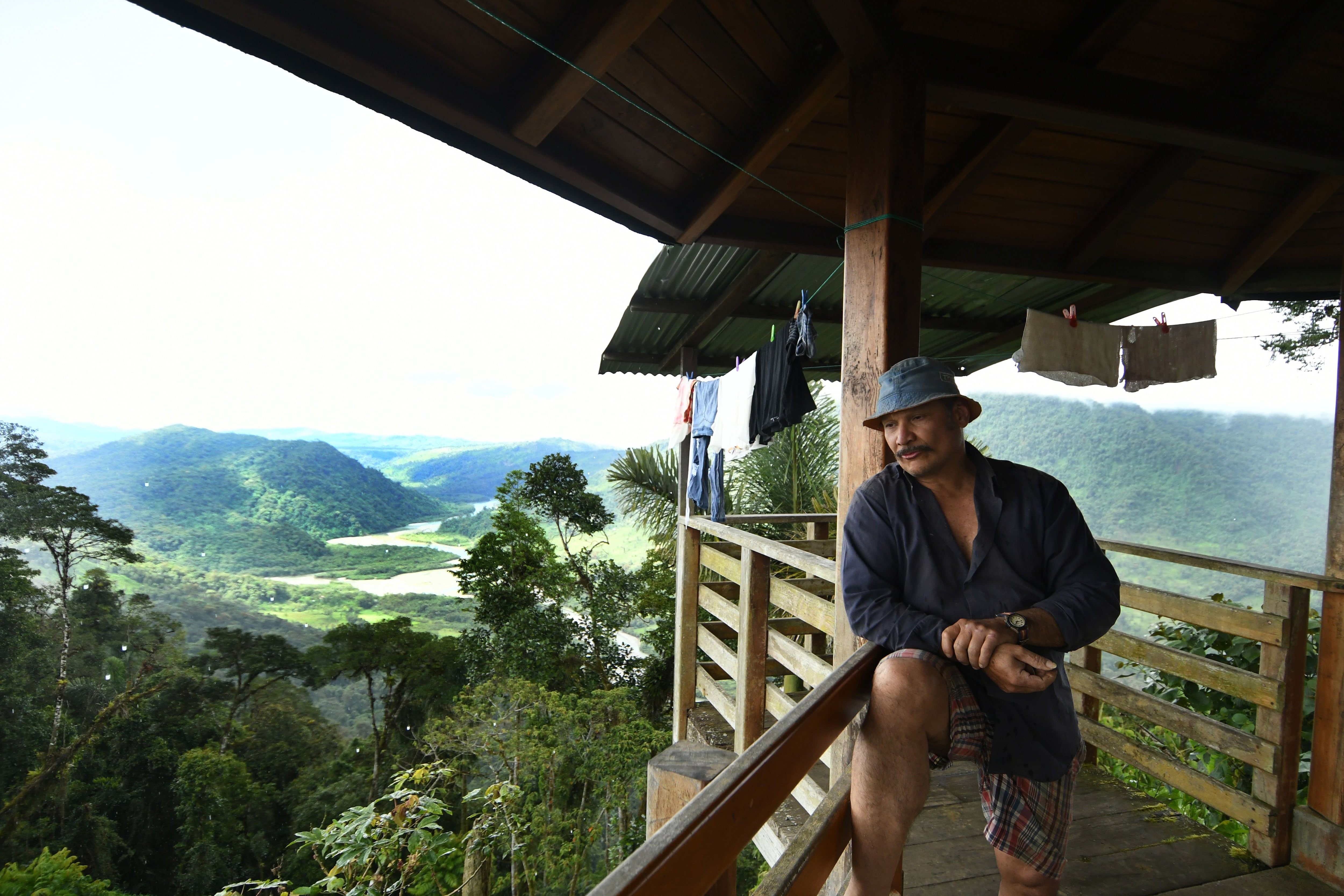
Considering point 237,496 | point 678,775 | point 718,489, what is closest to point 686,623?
point 718,489

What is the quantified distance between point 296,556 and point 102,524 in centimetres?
1411

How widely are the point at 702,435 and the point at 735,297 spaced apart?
3.32 feet

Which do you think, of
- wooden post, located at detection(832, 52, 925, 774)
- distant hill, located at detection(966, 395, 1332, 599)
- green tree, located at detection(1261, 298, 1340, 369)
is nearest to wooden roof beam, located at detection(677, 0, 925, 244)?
wooden post, located at detection(832, 52, 925, 774)

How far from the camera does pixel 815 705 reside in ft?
3.40

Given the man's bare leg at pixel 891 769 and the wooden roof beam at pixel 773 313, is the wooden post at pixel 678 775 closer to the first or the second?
the man's bare leg at pixel 891 769

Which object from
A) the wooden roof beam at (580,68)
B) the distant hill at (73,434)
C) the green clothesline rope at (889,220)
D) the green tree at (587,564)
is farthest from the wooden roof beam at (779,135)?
the distant hill at (73,434)

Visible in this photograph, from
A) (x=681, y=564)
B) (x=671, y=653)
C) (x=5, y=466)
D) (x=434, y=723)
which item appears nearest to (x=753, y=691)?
(x=681, y=564)

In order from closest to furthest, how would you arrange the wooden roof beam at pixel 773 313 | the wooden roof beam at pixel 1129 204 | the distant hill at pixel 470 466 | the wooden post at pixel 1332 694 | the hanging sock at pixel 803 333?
the wooden post at pixel 1332 694 → the wooden roof beam at pixel 1129 204 → the hanging sock at pixel 803 333 → the wooden roof beam at pixel 773 313 → the distant hill at pixel 470 466

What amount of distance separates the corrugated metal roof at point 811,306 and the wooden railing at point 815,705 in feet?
5.33

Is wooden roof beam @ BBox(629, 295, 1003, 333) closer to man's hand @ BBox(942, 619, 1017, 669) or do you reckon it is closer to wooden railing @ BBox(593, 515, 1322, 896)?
wooden railing @ BBox(593, 515, 1322, 896)

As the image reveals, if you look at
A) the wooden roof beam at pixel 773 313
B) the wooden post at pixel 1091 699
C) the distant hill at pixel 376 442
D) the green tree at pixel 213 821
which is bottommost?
the green tree at pixel 213 821

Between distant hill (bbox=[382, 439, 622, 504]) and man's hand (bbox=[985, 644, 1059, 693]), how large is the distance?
37.7 m

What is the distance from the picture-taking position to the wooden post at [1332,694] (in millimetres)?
2086

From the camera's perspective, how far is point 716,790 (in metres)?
0.74
